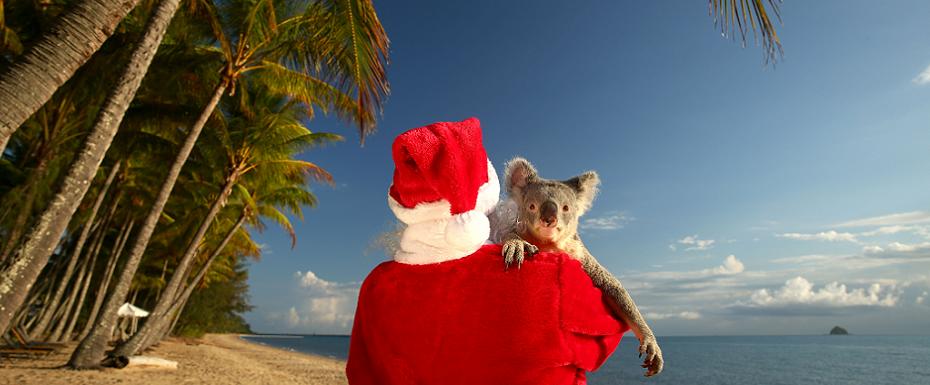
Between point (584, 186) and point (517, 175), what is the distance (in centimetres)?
21

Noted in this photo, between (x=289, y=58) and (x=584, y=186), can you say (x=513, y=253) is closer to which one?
(x=584, y=186)

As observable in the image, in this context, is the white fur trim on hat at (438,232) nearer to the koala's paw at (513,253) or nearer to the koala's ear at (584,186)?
the koala's paw at (513,253)

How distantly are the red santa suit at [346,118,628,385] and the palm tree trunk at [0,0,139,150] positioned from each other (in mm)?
2962

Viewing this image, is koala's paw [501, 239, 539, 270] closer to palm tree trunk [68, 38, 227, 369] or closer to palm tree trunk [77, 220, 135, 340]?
palm tree trunk [68, 38, 227, 369]

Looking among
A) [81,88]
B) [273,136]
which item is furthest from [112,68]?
[273,136]

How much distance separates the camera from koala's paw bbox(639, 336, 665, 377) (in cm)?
144

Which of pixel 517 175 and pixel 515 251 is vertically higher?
pixel 517 175

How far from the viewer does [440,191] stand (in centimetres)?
138

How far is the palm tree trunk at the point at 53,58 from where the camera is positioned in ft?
10.2

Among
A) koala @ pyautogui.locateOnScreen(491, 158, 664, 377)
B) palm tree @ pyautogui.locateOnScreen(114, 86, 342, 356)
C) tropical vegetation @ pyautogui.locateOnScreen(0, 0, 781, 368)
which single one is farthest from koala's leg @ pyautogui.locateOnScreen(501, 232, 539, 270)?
palm tree @ pyautogui.locateOnScreen(114, 86, 342, 356)

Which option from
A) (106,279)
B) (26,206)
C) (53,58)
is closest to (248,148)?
(26,206)

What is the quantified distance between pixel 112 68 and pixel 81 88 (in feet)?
4.92

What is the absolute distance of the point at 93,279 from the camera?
25.6m

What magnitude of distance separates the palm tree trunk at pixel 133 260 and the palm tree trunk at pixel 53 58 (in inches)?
250
